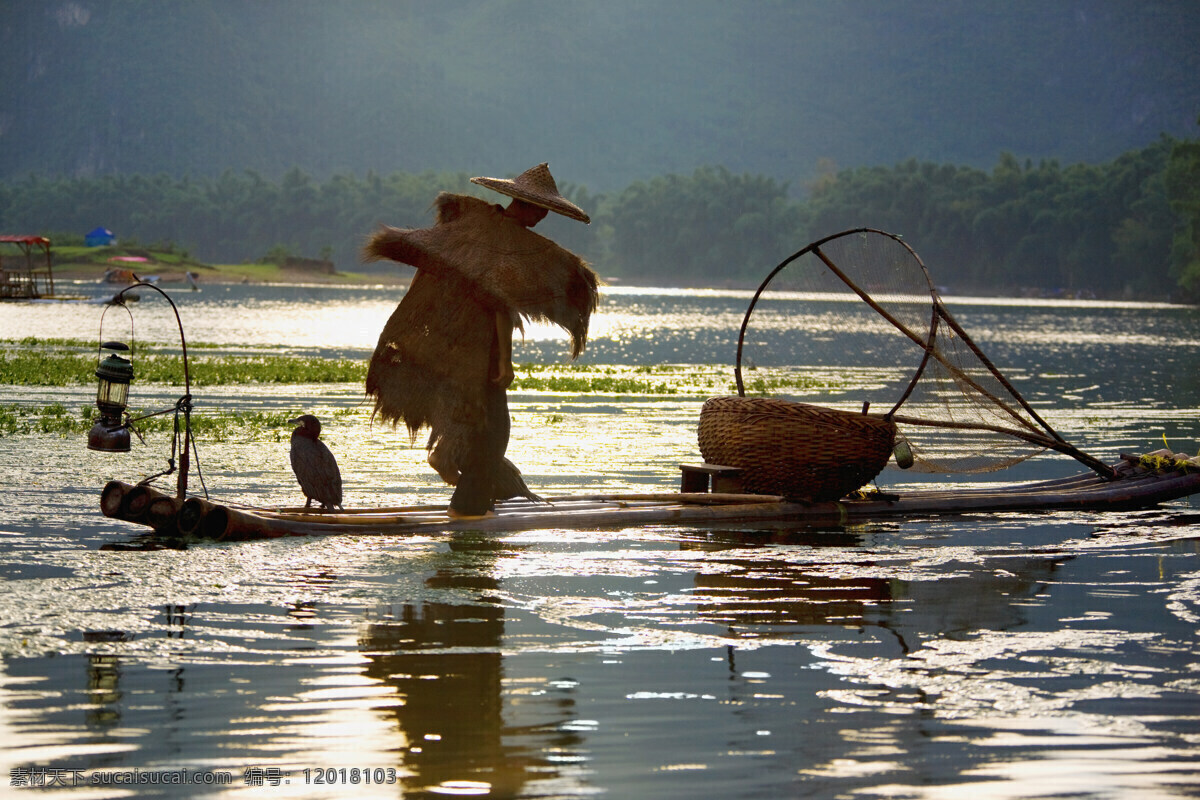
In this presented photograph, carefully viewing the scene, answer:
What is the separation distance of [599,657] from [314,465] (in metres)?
3.69

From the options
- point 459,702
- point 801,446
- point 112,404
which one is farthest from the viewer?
point 801,446

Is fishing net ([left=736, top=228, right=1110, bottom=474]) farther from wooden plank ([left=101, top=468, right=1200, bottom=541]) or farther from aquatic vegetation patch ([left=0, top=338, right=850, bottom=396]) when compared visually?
aquatic vegetation patch ([left=0, top=338, right=850, bottom=396])

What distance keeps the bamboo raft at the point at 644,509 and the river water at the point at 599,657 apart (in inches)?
6.0

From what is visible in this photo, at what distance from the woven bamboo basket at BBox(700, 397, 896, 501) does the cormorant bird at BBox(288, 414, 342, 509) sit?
11.3ft

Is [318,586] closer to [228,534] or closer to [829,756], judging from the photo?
[228,534]

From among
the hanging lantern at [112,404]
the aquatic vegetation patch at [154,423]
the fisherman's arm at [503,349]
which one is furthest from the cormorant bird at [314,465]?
the aquatic vegetation patch at [154,423]

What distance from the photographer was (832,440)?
12.0 m

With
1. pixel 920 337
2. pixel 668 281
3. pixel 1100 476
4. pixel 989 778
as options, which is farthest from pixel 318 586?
pixel 668 281

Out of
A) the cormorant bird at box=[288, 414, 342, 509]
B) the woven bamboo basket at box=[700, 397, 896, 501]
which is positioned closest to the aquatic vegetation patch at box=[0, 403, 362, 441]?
the cormorant bird at box=[288, 414, 342, 509]

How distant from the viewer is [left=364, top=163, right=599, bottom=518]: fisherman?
10.5 m

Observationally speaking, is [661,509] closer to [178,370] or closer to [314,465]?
[314,465]

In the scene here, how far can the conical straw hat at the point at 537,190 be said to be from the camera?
1048 centimetres

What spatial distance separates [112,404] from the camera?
10.5m

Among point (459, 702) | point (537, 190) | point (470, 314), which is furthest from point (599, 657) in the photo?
point (537, 190)
